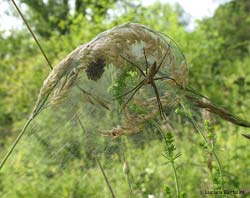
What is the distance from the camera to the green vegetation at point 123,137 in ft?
3.24

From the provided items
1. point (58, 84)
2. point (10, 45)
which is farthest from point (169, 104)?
point (10, 45)

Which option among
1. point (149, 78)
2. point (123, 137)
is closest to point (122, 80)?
point (149, 78)

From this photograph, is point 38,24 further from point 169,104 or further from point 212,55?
point 169,104

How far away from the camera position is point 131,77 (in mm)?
836

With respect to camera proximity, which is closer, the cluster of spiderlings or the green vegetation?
the cluster of spiderlings

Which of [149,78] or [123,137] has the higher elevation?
[149,78]

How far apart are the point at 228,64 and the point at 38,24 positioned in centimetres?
674

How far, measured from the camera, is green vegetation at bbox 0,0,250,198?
0.99 metres

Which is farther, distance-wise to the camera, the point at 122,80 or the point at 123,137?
the point at 123,137

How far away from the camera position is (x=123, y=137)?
1055mm

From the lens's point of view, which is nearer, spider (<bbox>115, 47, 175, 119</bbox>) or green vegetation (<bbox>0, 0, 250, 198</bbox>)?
spider (<bbox>115, 47, 175, 119</bbox>)

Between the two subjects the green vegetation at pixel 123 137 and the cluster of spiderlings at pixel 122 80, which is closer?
the cluster of spiderlings at pixel 122 80

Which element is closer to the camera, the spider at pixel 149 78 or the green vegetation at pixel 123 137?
the spider at pixel 149 78

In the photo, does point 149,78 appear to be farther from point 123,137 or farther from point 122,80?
point 123,137
